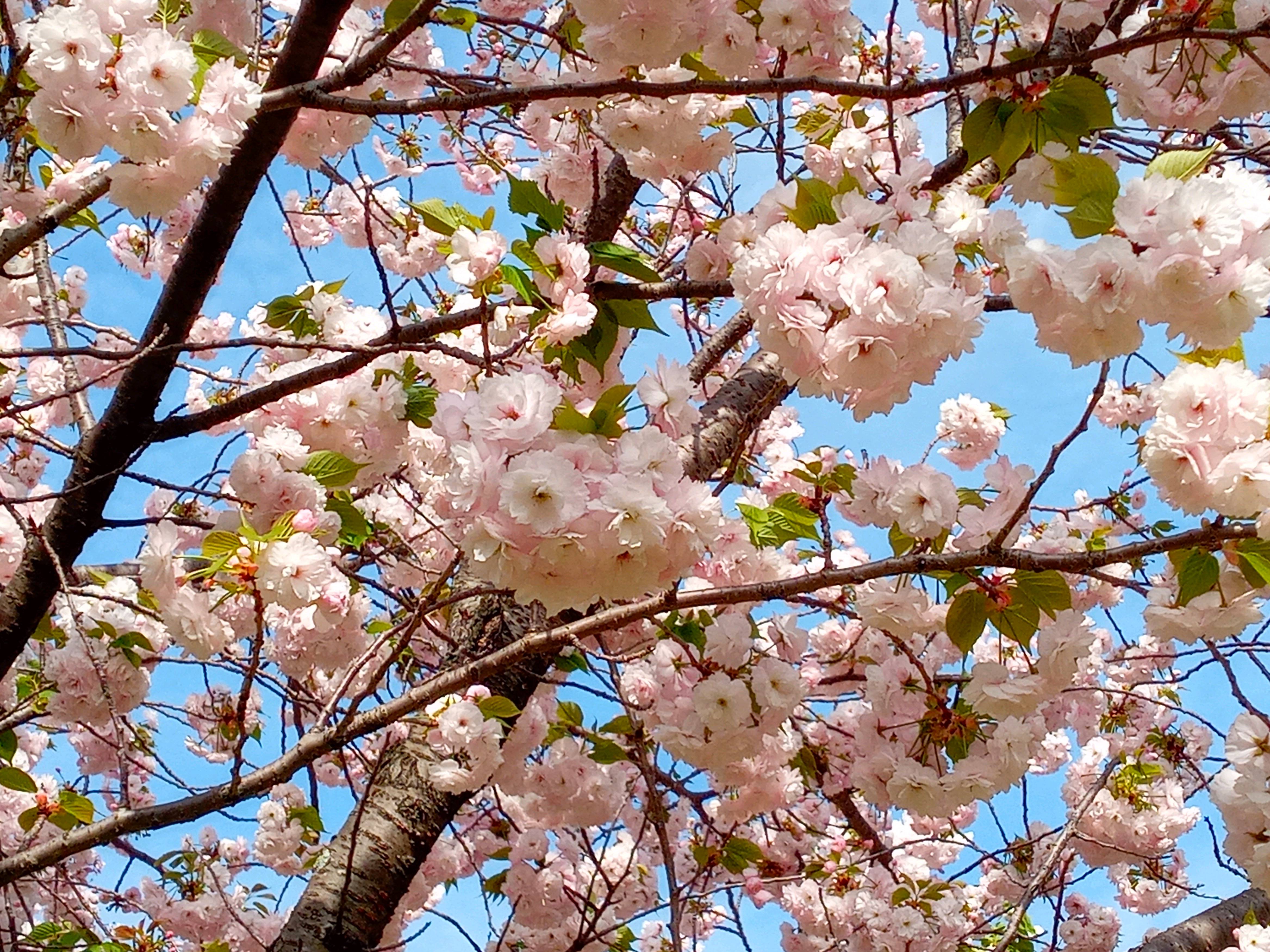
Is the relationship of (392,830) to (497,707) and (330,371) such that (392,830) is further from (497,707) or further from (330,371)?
(330,371)

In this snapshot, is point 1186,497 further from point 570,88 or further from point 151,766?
point 151,766

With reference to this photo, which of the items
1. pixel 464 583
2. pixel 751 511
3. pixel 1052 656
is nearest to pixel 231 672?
pixel 464 583

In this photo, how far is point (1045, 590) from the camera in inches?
61.9

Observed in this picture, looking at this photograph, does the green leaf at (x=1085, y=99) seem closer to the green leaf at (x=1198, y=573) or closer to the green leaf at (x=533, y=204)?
the green leaf at (x=1198, y=573)

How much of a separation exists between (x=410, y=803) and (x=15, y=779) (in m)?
0.88

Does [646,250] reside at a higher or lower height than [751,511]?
higher

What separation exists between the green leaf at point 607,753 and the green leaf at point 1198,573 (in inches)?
53.7

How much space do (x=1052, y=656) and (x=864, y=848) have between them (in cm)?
230

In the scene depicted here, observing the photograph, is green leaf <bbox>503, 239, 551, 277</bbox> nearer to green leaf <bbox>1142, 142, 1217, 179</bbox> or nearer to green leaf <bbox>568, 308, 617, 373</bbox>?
green leaf <bbox>568, 308, 617, 373</bbox>

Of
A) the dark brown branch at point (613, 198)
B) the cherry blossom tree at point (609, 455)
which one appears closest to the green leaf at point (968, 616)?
the cherry blossom tree at point (609, 455)

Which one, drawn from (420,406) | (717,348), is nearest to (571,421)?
(420,406)

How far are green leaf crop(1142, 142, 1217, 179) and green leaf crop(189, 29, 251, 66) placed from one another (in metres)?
1.43

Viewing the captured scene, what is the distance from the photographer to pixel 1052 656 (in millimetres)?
1828

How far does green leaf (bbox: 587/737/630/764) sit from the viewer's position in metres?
2.43
